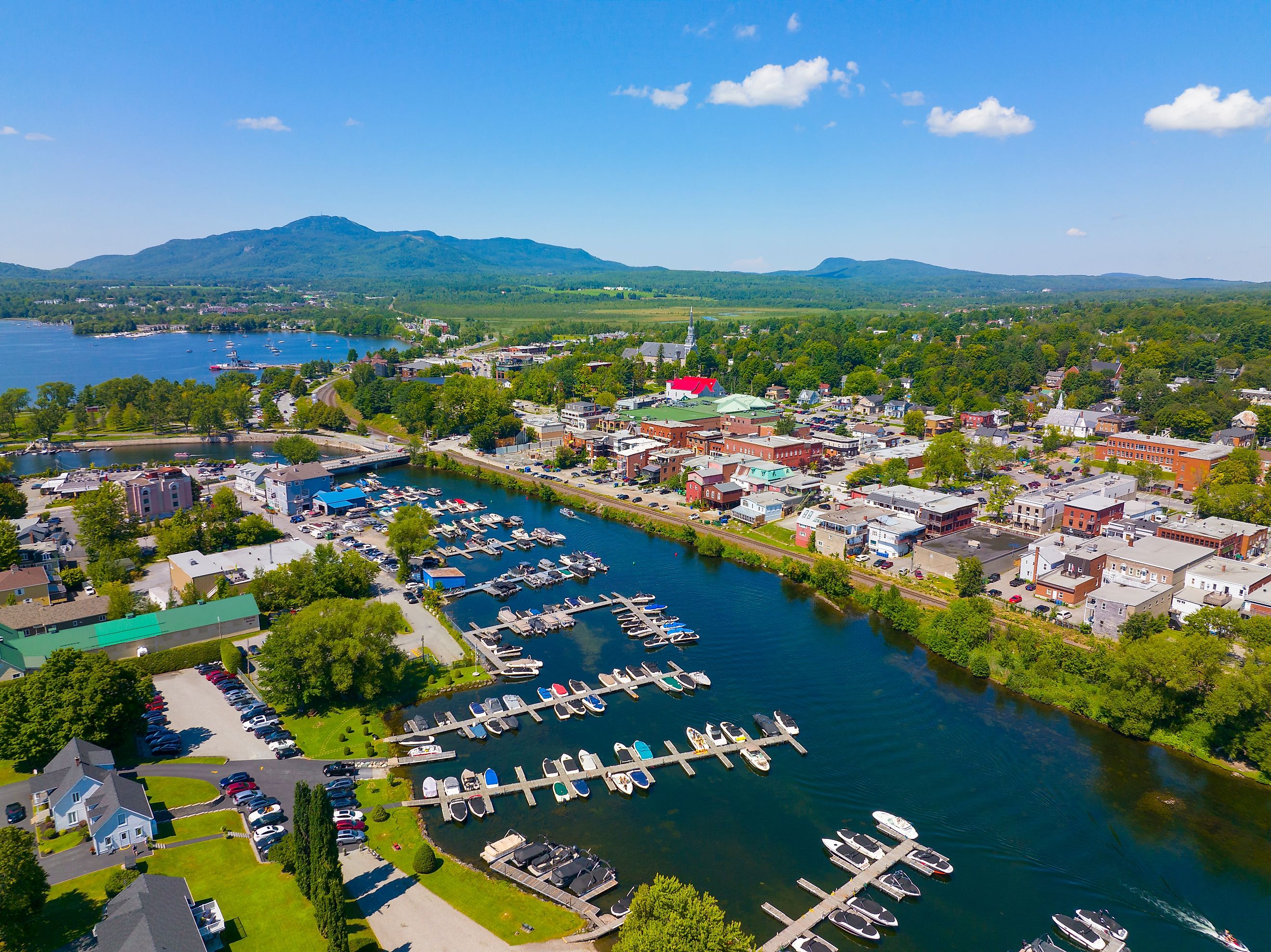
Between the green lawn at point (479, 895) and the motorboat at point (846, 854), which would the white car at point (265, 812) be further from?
the motorboat at point (846, 854)

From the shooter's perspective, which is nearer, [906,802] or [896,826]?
[896,826]

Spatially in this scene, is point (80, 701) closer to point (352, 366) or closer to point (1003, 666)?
point (1003, 666)

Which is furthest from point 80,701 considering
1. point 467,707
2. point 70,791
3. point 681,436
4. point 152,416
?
point 152,416

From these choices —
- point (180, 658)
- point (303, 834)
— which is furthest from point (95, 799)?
point (180, 658)

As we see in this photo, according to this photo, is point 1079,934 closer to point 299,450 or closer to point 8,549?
point 8,549

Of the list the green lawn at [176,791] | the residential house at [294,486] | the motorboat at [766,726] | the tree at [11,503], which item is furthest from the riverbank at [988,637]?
the tree at [11,503]

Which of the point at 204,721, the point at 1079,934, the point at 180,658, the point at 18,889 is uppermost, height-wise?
the point at 18,889
